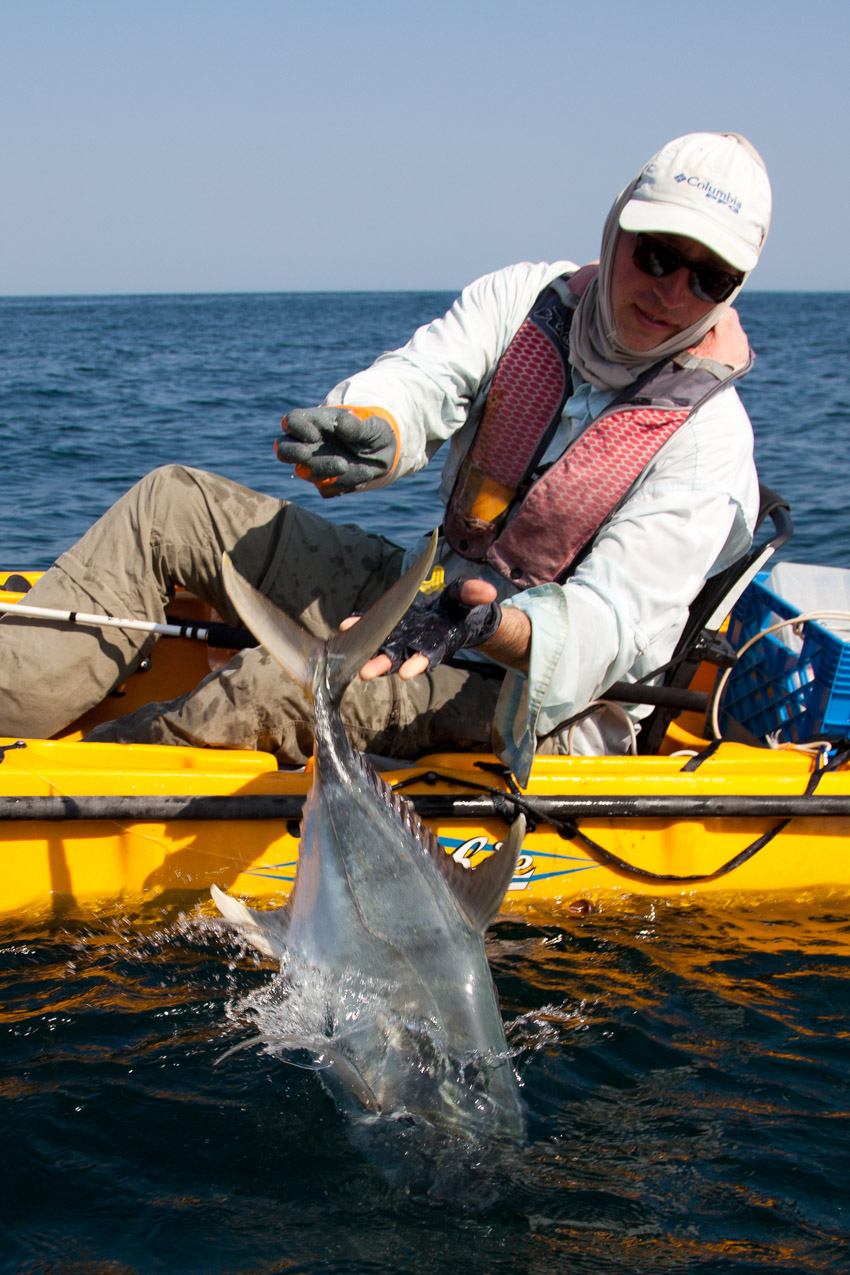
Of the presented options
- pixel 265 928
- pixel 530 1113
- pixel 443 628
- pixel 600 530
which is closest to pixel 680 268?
pixel 600 530

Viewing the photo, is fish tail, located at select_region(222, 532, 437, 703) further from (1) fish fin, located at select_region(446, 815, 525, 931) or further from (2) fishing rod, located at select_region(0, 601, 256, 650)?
(2) fishing rod, located at select_region(0, 601, 256, 650)

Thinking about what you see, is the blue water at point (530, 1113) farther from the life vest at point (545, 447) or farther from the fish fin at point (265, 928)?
the life vest at point (545, 447)

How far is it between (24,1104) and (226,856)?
3.44 feet

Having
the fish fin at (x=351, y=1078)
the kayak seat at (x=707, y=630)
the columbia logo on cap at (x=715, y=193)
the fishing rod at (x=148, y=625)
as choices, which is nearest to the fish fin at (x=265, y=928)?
the fish fin at (x=351, y=1078)

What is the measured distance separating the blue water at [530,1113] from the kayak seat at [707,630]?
0.72m

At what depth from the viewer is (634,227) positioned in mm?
3344

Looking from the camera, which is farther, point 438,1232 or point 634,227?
point 634,227

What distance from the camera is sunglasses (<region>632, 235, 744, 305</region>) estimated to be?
340 centimetres

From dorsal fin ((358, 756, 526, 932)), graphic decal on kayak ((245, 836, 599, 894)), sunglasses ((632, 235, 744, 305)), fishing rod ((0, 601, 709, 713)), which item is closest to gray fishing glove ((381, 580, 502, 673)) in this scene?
dorsal fin ((358, 756, 526, 932))

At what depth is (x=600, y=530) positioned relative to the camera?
12.2 ft

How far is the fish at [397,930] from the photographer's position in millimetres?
2766

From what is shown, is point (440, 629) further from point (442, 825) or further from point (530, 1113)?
point (530, 1113)

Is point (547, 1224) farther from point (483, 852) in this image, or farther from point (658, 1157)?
point (483, 852)

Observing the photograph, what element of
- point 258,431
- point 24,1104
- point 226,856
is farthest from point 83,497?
point 24,1104
